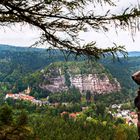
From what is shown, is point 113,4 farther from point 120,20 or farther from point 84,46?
point 84,46

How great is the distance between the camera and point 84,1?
7.16m

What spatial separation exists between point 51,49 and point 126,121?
169558 mm

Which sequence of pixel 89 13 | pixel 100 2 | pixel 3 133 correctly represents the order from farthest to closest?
pixel 3 133
pixel 89 13
pixel 100 2

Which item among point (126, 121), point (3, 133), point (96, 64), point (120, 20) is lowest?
point (126, 121)

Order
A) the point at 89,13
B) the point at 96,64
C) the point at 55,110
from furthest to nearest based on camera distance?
the point at 55,110 < the point at 96,64 < the point at 89,13

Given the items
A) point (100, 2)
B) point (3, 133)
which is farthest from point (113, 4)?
point (3, 133)

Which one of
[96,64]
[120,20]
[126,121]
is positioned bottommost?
[126,121]

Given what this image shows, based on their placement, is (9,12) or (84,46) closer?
(9,12)

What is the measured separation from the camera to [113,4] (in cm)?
712

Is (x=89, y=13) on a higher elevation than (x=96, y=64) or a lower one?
higher

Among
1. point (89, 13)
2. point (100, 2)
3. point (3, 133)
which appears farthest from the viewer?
point (3, 133)

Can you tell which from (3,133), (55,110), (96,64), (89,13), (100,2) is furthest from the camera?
(55,110)

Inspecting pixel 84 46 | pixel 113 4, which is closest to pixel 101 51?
pixel 84 46

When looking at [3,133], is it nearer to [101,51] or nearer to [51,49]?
[51,49]
